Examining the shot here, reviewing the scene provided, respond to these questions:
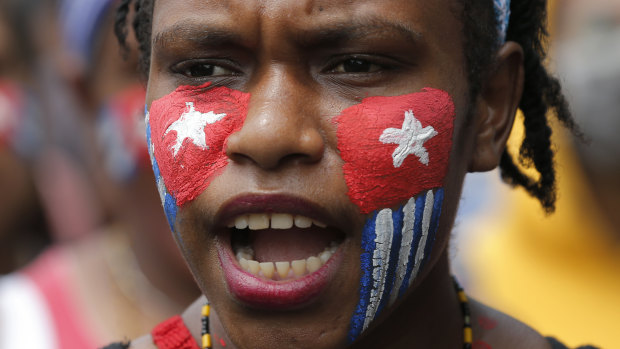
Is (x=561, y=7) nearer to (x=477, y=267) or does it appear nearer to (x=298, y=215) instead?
(x=477, y=267)

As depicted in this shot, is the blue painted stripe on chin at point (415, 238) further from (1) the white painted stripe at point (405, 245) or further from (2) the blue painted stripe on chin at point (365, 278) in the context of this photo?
(2) the blue painted stripe on chin at point (365, 278)

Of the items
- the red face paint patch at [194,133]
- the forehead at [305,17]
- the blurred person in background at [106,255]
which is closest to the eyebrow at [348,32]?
the forehead at [305,17]

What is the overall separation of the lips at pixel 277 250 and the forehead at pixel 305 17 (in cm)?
42

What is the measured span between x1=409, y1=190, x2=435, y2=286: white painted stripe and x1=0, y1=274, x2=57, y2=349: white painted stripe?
10.2 feet

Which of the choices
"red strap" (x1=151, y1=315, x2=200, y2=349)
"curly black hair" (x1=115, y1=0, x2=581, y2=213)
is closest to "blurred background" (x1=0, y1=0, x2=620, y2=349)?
"curly black hair" (x1=115, y1=0, x2=581, y2=213)

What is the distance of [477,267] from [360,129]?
11.3 ft

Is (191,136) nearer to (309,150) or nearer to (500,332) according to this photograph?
(309,150)

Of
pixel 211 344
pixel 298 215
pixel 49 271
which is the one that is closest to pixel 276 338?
pixel 298 215

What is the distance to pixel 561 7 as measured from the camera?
218 inches

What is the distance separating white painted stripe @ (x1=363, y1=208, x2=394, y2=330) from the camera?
221 centimetres

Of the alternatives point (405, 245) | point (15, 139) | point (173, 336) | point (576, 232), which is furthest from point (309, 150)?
point (15, 139)

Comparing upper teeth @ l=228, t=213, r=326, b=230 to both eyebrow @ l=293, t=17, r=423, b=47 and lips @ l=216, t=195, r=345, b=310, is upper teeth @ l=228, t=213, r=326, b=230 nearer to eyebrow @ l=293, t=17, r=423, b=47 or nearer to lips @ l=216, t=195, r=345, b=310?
lips @ l=216, t=195, r=345, b=310

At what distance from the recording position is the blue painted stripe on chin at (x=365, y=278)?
219 cm

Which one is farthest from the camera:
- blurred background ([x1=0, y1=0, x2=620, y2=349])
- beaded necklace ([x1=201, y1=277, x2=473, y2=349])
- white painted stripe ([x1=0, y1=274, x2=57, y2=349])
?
white painted stripe ([x1=0, y1=274, x2=57, y2=349])
